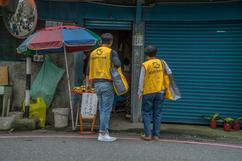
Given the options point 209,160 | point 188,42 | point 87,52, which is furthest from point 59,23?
point 209,160

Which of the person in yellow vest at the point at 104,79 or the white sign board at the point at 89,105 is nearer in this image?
the person in yellow vest at the point at 104,79

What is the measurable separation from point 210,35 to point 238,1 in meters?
1.04

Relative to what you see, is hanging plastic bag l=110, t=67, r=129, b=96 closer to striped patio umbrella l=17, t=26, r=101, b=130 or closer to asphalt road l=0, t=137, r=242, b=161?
asphalt road l=0, t=137, r=242, b=161

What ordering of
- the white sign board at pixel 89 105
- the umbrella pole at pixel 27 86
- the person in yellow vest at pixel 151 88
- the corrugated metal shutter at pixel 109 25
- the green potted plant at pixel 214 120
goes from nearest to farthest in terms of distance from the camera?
the person in yellow vest at pixel 151 88 < the white sign board at pixel 89 105 < the umbrella pole at pixel 27 86 < the green potted plant at pixel 214 120 < the corrugated metal shutter at pixel 109 25

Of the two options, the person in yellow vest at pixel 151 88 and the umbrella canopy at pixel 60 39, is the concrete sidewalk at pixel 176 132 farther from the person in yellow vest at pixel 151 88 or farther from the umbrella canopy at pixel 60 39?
the umbrella canopy at pixel 60 39

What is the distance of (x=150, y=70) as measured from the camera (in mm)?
9547

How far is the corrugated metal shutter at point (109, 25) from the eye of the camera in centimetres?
1228

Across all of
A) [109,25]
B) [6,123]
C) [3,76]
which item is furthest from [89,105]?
[3,76]

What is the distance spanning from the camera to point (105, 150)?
859 centimetres

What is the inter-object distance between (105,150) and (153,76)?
186 centimetres

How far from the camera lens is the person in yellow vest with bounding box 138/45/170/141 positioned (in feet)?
31.3

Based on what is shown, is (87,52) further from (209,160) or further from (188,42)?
(209,160)

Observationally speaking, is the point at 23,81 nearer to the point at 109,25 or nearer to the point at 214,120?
the point at 109,25

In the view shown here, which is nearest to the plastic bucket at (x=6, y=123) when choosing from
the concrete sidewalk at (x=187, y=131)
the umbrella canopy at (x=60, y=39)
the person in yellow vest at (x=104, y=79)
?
the umbrella canopy at (x=60, y=39)
